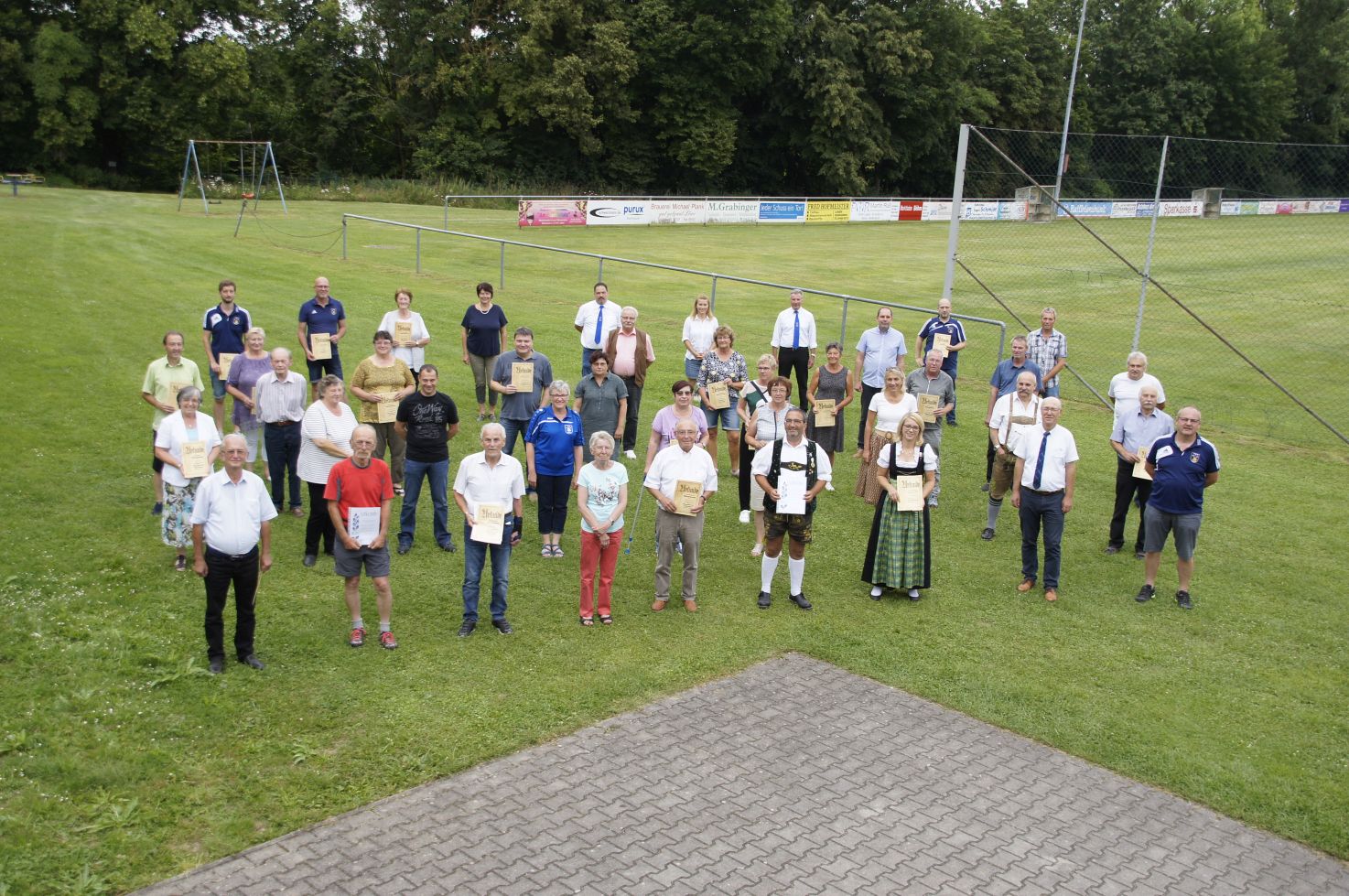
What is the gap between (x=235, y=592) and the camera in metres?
8.26

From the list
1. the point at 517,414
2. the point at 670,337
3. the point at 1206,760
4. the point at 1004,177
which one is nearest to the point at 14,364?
the point at 517,414

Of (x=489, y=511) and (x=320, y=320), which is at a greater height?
(x=320, y=320)

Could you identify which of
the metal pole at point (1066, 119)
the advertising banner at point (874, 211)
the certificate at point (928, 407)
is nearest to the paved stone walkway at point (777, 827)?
the certificate at point (928, 407)

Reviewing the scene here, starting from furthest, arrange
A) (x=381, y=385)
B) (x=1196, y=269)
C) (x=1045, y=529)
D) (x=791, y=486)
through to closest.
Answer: (x=1196, y=269) → (x=381, y=385) → (x=1045, y=529) → (x=791, y=486)

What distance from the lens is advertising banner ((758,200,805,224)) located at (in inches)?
1977

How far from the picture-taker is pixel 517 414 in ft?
40.2

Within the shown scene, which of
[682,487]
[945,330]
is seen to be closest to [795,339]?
[945,330]

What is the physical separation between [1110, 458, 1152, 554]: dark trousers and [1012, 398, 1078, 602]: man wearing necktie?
1638 millimetres

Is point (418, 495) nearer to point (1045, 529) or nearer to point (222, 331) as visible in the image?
point (222, 331)

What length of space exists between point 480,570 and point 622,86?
2064 inches

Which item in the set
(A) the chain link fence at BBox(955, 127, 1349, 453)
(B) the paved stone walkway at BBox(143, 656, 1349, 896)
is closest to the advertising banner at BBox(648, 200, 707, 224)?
(A) the chain link fence at BBox(955, 127, 1349, 453)

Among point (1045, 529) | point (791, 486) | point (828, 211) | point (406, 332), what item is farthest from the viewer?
point (828, 211)

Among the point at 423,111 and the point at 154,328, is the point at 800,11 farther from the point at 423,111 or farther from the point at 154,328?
the point at 154,328

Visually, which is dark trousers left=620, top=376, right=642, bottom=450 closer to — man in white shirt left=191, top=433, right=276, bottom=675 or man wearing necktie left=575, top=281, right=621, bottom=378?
man wearing necktie left=575, top=281, right=621, bottom=378
